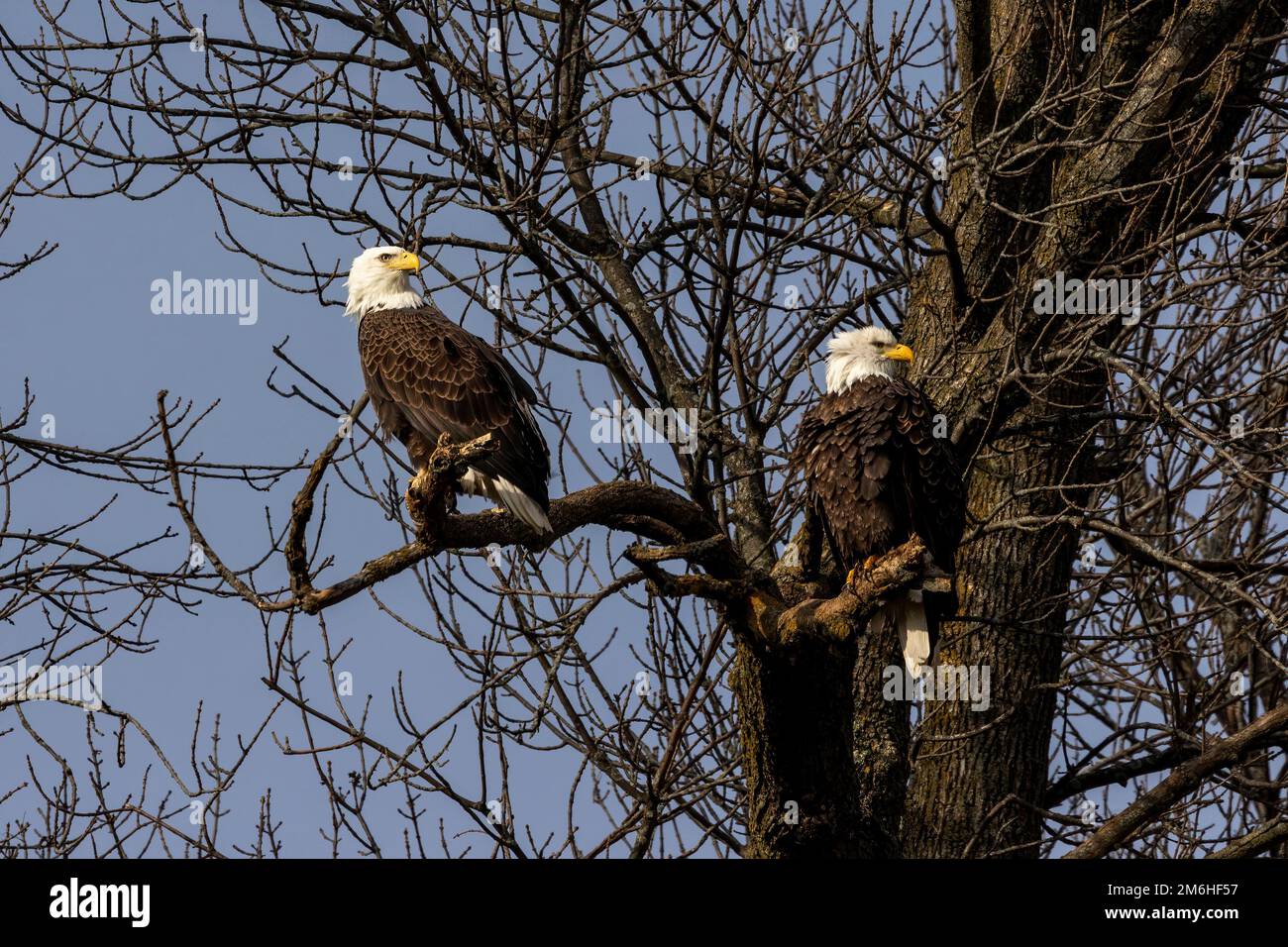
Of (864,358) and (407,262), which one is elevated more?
(407,262)

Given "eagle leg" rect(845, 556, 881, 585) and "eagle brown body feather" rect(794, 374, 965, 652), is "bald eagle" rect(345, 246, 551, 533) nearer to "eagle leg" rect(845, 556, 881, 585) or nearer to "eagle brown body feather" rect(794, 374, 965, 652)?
"eagle brown body feather" rect(794, 374, 965, 652)

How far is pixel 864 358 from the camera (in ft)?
20.5

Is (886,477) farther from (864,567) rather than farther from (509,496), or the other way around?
(509,496)

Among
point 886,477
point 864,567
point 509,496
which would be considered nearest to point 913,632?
point 864,567

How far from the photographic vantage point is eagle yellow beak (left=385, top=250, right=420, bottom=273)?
22.2 ft

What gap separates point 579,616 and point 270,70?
3.58 metres

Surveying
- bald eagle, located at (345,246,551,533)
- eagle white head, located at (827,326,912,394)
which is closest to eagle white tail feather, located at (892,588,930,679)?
eagle white head, located at (827,326,912,394)

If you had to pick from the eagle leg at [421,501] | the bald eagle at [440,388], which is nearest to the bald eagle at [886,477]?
the bald eagle at [440,388]

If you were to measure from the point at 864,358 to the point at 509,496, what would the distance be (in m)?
1.70

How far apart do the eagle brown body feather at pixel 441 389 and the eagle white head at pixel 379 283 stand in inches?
8.4

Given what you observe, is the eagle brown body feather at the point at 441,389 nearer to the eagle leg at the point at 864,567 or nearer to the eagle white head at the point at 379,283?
the eagle white head at the point at 379,283

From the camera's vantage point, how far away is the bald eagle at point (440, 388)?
6211mm
